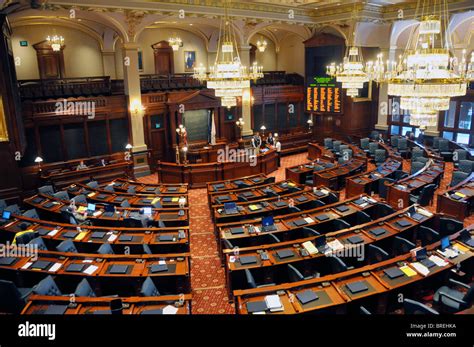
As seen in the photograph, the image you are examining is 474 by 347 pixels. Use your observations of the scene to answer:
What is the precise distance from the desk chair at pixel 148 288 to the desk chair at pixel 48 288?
1410mm

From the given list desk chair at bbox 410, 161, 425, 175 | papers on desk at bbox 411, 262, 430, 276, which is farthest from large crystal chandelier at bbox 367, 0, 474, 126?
desk chair at bbox 410, 161, 425, 175

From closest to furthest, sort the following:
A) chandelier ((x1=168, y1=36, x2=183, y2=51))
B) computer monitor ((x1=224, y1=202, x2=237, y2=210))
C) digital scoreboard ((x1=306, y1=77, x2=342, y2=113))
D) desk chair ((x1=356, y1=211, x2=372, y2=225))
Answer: desk chair ((x1=356, y1=211, x2=372, y2=225))
computer monitor ((x1=224, y1=202, x2=237, y2=210))
chandelier ((x1=168, y1=36, x2=183, y2=51))
digital scoreboard ((x1=306, y1=77, x2=342, y2=113))

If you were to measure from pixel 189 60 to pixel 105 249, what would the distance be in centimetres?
1477

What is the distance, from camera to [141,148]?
15969mm

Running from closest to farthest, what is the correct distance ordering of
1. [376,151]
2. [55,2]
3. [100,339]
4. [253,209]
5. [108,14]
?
[100,339]
[253,209]
[55,2]
[108,14]
[376,151]

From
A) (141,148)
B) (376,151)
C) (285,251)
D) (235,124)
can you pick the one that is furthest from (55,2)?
(376,151)

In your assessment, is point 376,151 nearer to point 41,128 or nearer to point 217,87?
point 217,87

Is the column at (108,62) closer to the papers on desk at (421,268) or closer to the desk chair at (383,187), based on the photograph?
the desk chair at (383,187)

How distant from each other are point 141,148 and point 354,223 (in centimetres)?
1019

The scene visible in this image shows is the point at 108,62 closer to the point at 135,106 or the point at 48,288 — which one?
the point at 135,106

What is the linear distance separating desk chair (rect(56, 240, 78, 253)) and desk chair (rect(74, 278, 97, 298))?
1563mm

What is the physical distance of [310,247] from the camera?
6.84 meters

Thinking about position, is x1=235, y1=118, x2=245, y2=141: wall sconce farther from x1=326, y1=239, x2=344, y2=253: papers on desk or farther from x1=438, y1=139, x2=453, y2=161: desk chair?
x1=326, y1=239, x2=344, y2=253: papers on desk

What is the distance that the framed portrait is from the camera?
1973cm
